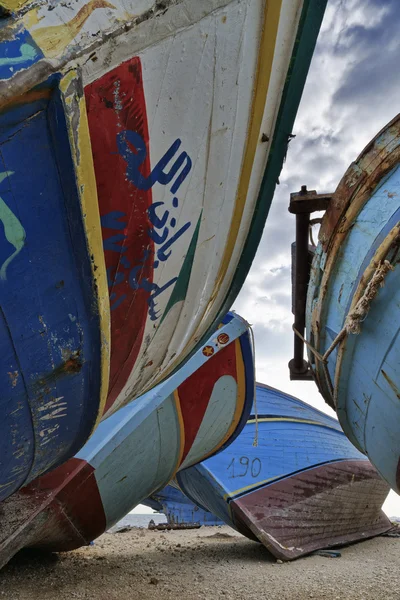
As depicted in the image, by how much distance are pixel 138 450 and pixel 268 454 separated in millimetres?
3887

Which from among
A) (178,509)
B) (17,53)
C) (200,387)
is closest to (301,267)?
(200,387)

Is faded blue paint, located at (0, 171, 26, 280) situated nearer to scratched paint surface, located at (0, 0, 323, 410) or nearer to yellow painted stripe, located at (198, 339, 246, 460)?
scratched paint surface, located at (0, 0, 323, 410)

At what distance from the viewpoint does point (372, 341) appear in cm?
286

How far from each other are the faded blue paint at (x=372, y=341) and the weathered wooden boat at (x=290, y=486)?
2682 millimetres

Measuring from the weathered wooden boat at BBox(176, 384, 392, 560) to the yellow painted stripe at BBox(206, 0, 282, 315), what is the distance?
3999 mm

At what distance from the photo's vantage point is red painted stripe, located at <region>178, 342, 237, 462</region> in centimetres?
464

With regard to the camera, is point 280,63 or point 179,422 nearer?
point 280,63

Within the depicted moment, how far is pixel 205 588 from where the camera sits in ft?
13.5

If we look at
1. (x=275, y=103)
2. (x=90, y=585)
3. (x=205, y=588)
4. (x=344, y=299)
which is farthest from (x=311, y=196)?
(x=90, y=585)

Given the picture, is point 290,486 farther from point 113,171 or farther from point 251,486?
point 113,171

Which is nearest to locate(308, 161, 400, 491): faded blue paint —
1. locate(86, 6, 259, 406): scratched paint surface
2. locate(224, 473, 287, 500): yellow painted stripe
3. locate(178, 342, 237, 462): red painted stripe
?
locate(86, 6, 259, 406): scratched paint surface

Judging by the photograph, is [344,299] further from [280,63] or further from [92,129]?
[92,129]

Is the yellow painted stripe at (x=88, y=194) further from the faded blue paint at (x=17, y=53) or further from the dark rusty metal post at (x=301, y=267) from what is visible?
the dark rusty metal post at (x=301, y=267)

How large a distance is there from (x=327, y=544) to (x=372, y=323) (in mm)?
5399
